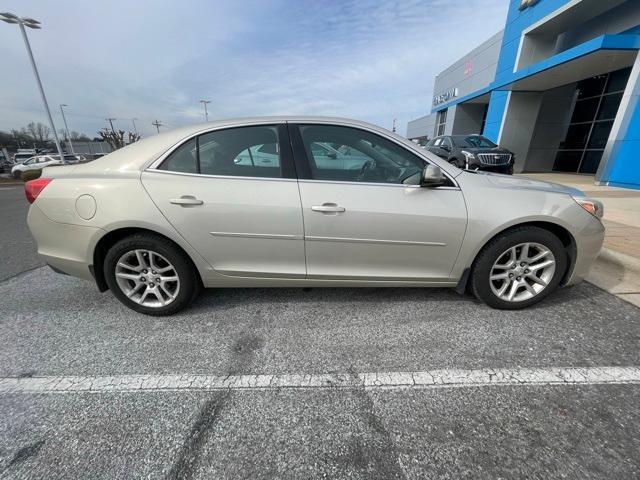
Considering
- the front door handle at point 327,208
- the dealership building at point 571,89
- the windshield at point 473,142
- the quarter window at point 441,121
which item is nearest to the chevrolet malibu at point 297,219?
the front door handle at point 327,208

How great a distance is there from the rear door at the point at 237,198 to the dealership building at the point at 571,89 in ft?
35.0

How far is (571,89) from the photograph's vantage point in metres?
13.9

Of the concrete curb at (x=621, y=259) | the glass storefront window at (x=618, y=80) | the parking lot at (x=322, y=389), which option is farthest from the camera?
the glass storefront window at (x=618, y=80)

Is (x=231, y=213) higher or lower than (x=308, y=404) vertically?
higher

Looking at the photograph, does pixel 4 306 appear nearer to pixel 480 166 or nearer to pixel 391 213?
pixel 391 213

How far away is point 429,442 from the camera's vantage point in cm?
145

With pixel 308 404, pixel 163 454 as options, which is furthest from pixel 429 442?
pixel 163 454

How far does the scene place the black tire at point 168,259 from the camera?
236 centimetres

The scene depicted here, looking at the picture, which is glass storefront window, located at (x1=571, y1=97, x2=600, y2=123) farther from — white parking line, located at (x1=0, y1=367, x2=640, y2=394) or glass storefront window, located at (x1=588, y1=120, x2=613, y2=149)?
white parking line, located at (x1=0, y1=367, x2=640, y2=394)

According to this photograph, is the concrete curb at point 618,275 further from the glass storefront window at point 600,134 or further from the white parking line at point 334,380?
the glass storefront window at point 600,134

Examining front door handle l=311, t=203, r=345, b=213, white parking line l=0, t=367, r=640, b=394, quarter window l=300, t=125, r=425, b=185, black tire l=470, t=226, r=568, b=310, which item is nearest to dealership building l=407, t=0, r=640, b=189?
black tire l=470, t=226, r=568, b=310

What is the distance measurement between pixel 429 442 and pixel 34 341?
9.39 feet

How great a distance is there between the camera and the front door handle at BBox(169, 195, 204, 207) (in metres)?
2.23

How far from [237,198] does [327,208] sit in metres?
0.69
